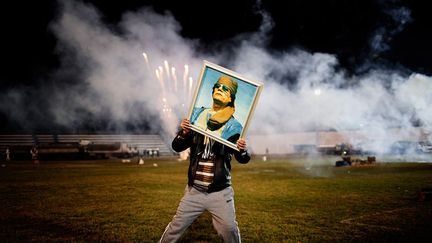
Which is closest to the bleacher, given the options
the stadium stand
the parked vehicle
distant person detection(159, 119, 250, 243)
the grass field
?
the stadium stand

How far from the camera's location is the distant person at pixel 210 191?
4.23 metres

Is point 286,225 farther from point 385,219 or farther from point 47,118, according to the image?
point 47,118

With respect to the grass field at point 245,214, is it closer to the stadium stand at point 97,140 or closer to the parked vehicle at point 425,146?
the parked vehicle at point 425,146

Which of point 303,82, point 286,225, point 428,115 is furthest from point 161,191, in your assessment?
point 428,115

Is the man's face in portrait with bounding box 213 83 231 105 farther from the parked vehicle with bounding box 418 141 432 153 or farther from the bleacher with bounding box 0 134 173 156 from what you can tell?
the bleacher with bounding box 0 134 173 156

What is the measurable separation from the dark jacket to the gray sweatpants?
122mm

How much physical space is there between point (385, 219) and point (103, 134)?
47247 millimetres

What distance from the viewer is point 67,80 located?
1435 inches

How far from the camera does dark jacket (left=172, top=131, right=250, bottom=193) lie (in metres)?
4.34

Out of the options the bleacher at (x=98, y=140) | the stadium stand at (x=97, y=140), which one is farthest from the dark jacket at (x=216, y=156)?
the bleacher at (x=98, y=140)

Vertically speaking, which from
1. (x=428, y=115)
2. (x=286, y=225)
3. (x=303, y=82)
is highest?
(x=303, y=82)

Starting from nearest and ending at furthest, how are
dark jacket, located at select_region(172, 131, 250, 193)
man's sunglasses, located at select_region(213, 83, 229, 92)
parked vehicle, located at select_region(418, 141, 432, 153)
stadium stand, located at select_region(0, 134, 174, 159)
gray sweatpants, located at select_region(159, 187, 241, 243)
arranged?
gray sweatpants, located at select_region(159, 187, 241, 243) → dark jacket, located at select_region(172, 131, 250, 193) → man's sunglasses, located at select_region(213, 83, 229, 92) → parked vehicle, located at select_region(418, 141, 432, 153) → stadium stand, located at select_region(0, 134, 174, 159)

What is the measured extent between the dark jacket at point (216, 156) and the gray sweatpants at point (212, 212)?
0.12 m

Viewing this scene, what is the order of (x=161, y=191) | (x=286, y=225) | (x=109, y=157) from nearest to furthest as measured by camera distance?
(x=286, y=225) → (x=161, y=191) → (x=109, y=157)
